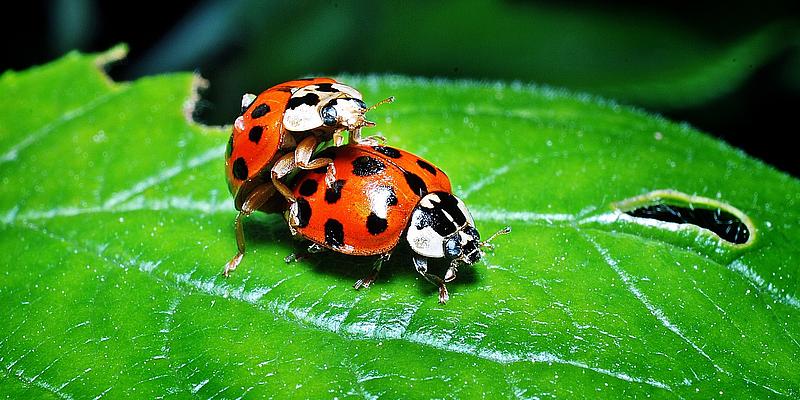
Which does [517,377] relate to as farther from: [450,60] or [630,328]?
[450,60]

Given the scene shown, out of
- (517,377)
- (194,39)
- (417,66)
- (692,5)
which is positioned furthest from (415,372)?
(692,5)

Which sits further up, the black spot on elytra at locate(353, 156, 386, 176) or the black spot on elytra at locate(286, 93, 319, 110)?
the black spot on elytra at locate(286, 93, 319, 110)

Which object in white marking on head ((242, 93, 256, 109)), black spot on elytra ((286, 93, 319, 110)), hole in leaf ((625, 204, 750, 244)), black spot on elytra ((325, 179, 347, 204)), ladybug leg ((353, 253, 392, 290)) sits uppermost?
black spot on elytra ((286, 93, 319, 110))

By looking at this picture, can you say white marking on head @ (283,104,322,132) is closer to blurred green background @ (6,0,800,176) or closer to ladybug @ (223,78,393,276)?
ladybug @ (223,78,393,276)

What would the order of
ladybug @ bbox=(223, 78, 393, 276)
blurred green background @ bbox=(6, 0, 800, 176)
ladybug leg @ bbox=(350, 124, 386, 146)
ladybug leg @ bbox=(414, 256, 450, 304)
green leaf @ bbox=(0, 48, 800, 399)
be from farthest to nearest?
blurred green background @ bbox=(6, 0, 800, 176)
ladybug leg @ bbox=(350, 124, 386, 146)
ladybug @ bbox=(223, 78, 393, 276)
ladybug leg @ bbox=(414, 256, 450, 304)
green leaf @ bbox=(0, 48, 800, 399)

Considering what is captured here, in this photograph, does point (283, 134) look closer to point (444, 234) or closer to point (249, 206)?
point (249, 206)

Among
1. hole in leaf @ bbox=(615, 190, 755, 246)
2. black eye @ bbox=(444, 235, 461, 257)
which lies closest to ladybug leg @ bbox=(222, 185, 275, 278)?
black eye @ bbox=(444, 235, 461, 257)
